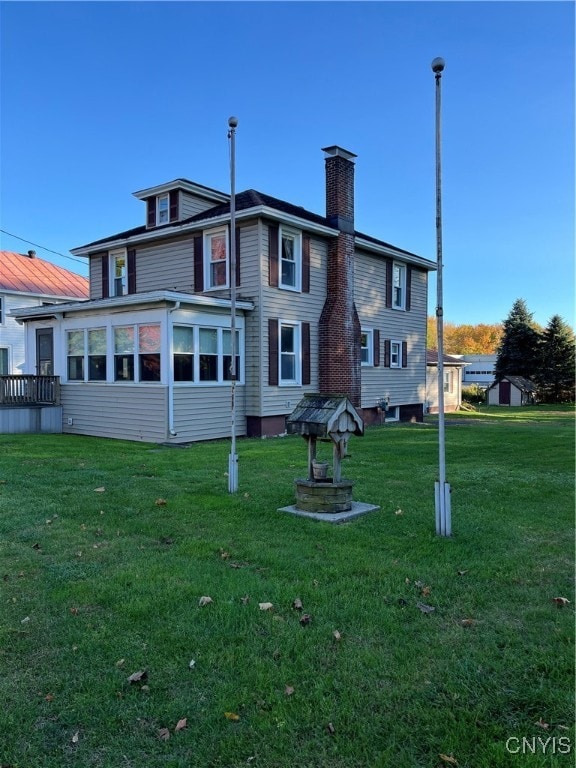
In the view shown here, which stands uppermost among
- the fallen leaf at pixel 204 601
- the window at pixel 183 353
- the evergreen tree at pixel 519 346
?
the evergreen tree at pixel 519 346

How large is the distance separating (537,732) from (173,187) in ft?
57.5

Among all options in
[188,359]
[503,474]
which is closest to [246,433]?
[188,359]

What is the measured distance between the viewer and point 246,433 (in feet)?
49.0

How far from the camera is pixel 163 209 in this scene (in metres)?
17.9

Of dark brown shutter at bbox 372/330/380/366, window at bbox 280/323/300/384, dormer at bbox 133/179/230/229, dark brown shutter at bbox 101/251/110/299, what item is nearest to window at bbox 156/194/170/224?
dormer at bbox 133/179/230/229

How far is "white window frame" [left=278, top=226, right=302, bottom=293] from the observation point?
49.1 ft

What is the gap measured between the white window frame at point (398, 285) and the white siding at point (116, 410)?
10.7 m

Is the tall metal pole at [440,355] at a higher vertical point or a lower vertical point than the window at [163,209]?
lower

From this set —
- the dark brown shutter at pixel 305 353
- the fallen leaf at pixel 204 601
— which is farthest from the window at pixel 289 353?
the fallen leaf at pixel 204 601

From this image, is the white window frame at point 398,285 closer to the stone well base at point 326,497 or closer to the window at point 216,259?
the window at point 216,259

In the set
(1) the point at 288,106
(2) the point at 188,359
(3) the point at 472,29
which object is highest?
(1) the point at 288,106

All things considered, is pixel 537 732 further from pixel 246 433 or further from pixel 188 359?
pixel 246 433

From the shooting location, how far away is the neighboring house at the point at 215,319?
1334 cm

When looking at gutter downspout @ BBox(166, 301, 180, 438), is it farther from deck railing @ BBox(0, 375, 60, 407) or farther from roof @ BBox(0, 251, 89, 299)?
roof @ BBox(0, 251, 89, 299)
